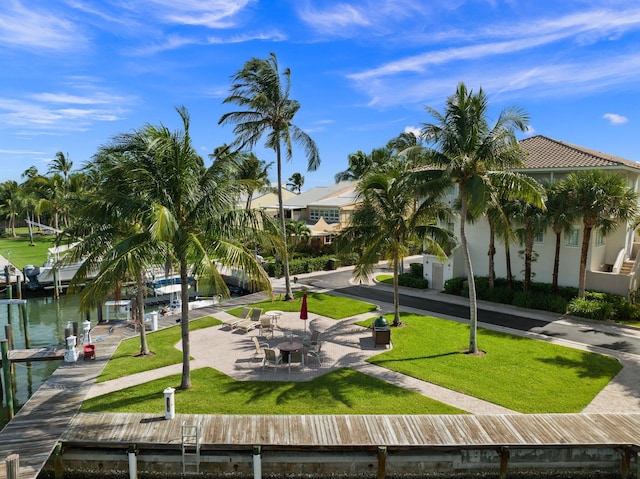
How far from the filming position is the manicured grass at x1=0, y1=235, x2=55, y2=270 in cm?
4453

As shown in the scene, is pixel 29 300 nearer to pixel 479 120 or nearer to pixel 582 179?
Result: pixel 479 120

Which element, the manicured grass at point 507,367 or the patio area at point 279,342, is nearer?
the manicured grass at point 507,367

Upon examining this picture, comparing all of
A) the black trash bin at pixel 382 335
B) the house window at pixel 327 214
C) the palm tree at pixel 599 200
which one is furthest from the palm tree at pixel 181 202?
the house window at pixel 327 214

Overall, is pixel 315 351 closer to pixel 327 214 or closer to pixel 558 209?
pixel 558 209

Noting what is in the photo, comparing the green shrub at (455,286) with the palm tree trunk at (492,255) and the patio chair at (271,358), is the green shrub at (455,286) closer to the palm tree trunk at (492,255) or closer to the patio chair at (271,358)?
the palm tree trunk at (492,255)

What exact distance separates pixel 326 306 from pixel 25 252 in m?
46.0

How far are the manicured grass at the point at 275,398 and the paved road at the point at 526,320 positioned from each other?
9.86m

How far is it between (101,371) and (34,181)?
178 ft

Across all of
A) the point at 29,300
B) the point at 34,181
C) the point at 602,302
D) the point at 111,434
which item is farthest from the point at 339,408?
the point at 34,181

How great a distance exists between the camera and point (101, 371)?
1555 cm

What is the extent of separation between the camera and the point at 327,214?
50.7 metres

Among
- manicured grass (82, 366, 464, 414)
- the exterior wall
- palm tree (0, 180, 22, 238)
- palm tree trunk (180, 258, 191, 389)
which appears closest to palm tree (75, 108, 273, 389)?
palm tree trunk (180, 258, 191, 389)

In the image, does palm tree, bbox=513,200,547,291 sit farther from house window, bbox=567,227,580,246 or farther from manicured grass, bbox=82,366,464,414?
manicured grass, bbox=82,366,464,414

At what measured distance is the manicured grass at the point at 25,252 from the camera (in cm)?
4453
